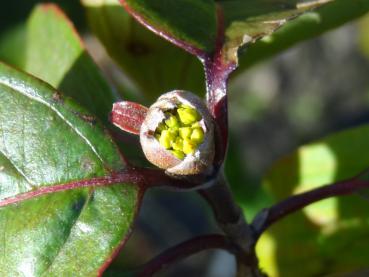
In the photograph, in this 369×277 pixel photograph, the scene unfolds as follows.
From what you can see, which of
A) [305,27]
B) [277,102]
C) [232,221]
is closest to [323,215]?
[305,27]

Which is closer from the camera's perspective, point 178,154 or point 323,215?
point 178,154

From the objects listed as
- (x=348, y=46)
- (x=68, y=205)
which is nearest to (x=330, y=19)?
(x=68, y=205)

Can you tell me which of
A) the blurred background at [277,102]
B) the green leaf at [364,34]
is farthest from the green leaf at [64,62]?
the green leaf at [364,34]

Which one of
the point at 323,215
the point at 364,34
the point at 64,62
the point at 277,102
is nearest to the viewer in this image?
the point at 64,62

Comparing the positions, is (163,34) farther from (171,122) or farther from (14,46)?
(14,46)

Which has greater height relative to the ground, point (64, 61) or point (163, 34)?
point (163, 34)

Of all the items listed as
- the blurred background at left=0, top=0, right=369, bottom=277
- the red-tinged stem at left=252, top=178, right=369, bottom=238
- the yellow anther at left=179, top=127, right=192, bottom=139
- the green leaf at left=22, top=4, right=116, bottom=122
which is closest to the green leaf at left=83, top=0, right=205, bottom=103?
the green leaf at left=22, top=4, right=116, bottom=122

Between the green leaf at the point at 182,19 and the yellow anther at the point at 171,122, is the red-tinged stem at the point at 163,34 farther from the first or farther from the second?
the yellow anther at the point at 171,122
